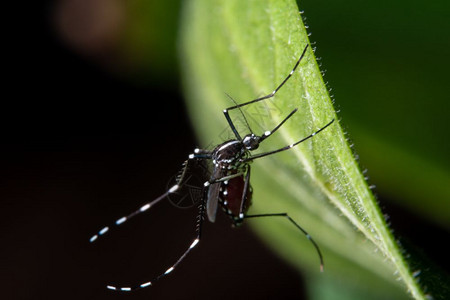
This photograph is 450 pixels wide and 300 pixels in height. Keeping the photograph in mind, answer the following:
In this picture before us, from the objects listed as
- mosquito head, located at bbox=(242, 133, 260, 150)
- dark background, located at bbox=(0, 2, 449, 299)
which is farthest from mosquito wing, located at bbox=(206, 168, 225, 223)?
dark background, located at bbox=(0, 2, 449, 299)

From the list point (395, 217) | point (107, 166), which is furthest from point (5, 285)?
point (395, 217)

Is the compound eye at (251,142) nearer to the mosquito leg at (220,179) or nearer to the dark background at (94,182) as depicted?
the mosquito leg at (220,179)

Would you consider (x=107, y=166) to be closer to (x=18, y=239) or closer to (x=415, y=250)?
(x=18, y=239)

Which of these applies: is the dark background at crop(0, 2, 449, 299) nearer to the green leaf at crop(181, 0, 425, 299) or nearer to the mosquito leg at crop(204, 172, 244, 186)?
the green leaf at crop(181, 0, 425, 299)

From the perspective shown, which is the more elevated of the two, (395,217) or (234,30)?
(234,30)

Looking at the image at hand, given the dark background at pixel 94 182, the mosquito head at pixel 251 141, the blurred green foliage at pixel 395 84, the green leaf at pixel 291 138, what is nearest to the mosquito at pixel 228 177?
the mosquito head at pixel 251 141

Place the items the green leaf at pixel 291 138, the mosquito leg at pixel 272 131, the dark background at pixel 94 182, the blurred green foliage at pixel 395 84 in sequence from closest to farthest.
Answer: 1. the green leaf at pixel 291 138
2. the mosquito leg at pixel 272 131
3. the blurred green foliage at pixel 395 84
4. the dark background at pixel 94 182
